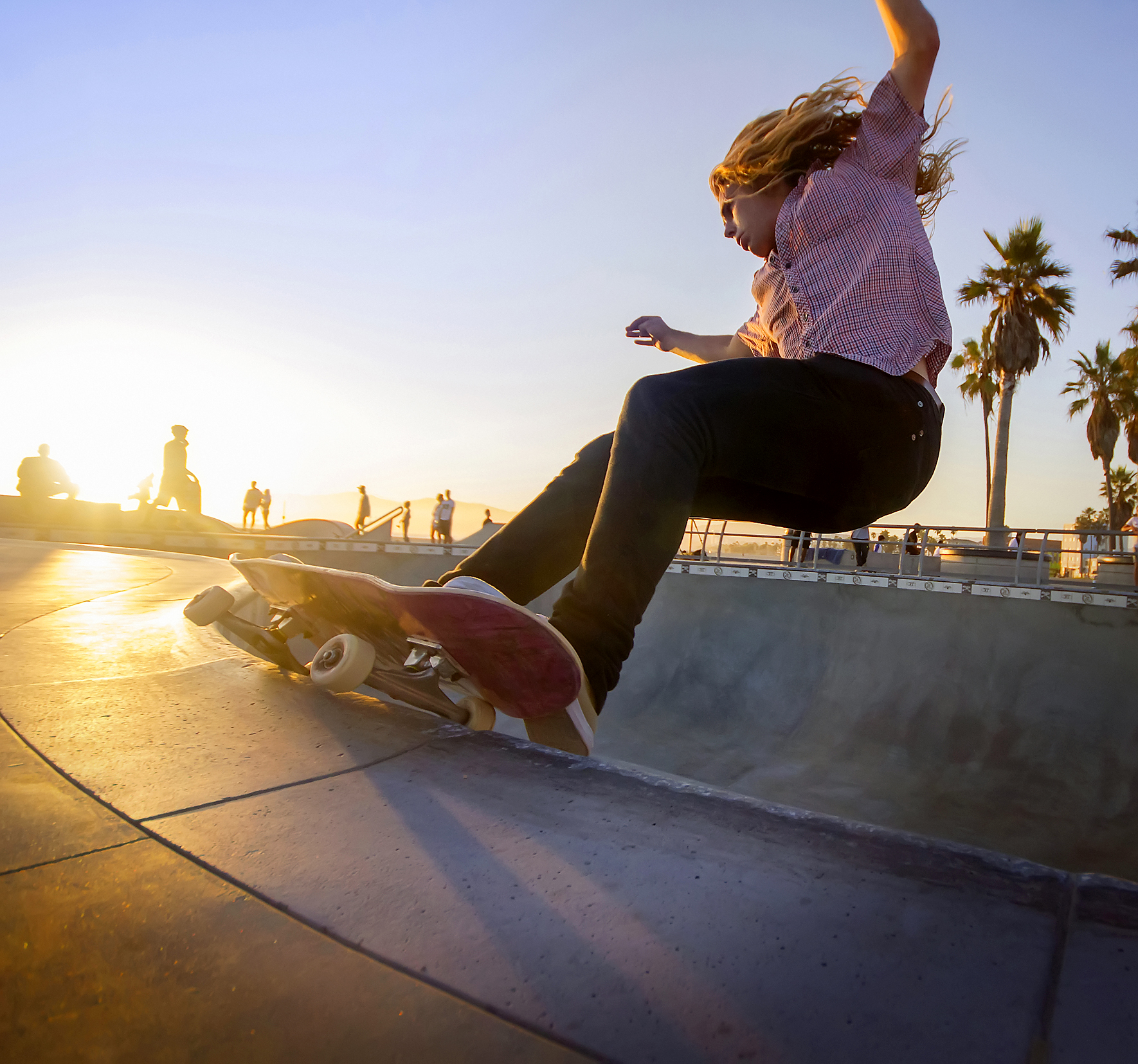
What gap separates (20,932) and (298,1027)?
1.08ft

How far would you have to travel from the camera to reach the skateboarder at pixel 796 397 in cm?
147

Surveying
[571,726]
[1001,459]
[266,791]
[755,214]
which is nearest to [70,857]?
[266,791]

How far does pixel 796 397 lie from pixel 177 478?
1166 centimetres

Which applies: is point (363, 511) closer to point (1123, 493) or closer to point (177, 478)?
point (177, 478)

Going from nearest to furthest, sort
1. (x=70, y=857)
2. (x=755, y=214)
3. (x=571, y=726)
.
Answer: (x=70, y=857) → (x=571, y=726) → (x=755, y=214)

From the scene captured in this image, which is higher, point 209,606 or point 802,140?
point 802,140

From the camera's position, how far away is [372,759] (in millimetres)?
1304

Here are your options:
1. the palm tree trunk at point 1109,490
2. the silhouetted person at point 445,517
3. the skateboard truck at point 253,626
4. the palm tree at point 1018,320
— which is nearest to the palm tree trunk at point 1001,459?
the palm tree at point 1018,320

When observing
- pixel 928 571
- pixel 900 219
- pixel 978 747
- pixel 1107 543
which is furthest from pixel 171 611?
pixel 1107 543

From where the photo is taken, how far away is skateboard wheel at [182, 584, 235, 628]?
7.43 feet

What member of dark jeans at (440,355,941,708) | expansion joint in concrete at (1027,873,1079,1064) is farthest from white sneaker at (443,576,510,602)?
expansion joint in concrete at (1027,873,1079,1064)

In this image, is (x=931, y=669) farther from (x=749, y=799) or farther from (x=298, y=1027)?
(x=298, y=1027)

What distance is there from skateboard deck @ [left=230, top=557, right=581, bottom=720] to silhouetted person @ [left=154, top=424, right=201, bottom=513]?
31.2 ft

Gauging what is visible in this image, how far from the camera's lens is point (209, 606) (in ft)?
7.48
